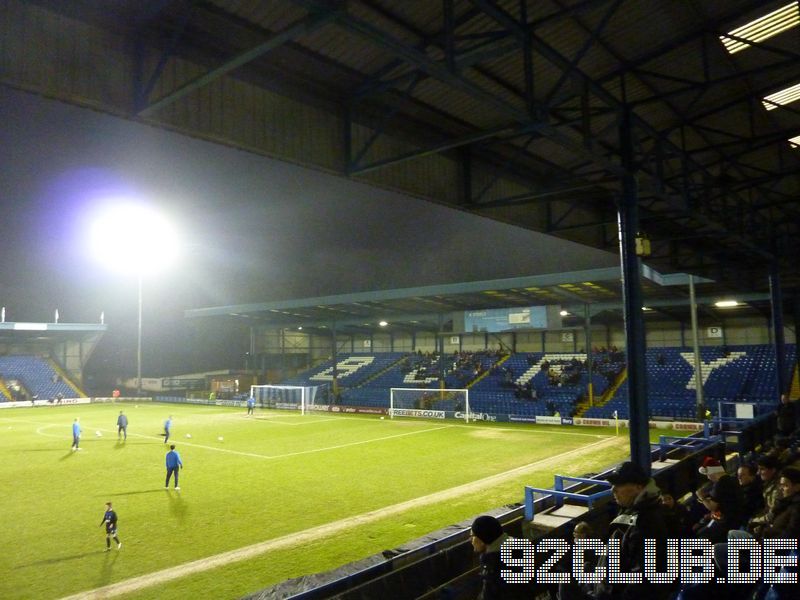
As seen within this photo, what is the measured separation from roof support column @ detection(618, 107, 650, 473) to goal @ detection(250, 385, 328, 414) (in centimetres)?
3641

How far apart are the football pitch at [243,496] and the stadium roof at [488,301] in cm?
827

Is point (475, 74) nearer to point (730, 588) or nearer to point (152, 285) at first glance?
point (730, 588)

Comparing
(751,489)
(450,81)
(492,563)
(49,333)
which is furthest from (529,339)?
(49,333)

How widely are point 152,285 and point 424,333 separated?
35.4 metres

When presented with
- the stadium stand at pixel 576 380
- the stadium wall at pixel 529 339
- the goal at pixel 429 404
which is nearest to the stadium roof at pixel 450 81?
the stadium stand at pixel 576 380

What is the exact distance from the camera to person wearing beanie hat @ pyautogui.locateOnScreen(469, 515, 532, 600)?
3639mm

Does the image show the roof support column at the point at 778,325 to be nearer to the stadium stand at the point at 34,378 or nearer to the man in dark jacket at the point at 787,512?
the man in dark jacket at the point at 787,512

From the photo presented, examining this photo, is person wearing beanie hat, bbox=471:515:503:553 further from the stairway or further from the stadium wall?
the stadium wall

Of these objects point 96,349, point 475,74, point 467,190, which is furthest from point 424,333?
point 475,74

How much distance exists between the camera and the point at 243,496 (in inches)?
638

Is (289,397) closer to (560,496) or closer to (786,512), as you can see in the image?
(560,496)

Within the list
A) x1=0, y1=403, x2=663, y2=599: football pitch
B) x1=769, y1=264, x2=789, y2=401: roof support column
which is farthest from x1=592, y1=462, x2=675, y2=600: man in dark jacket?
x1=769, y1=264, x2=789, y2=401: roof support column

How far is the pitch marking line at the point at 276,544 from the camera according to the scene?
963 cm

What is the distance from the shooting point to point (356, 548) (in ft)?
37.6
